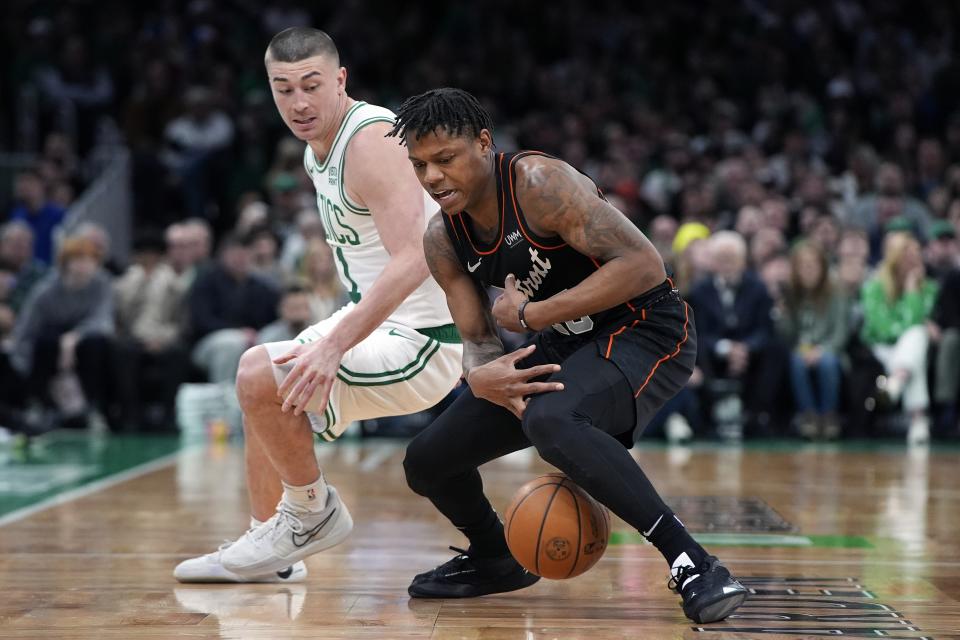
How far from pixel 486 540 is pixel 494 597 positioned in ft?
0.63

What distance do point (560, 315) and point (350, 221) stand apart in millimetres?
941

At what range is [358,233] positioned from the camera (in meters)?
4.51

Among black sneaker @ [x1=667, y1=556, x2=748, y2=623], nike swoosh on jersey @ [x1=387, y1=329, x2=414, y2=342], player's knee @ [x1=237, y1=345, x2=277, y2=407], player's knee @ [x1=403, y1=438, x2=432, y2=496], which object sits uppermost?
nike swoosh on jersey @ [x1=387, y1=329, x2=414, y2=342]

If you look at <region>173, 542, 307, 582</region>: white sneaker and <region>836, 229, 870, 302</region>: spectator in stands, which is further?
<region>836, 229, 870, 302</region>: spectator in stands

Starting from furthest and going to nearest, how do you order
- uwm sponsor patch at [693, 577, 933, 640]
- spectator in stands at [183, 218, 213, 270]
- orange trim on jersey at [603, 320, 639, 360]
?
spectator in stands at [183, 218, 213, 270] < orange trim on jersey at [603, 320, 639, 360] < uwm sponsor patch at [693, 577, 933, 640]

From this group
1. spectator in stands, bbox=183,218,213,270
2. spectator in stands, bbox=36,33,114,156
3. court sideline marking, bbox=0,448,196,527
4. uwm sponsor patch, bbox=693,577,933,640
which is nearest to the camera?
uwm sponsor patch, bbox=693,577,933,640

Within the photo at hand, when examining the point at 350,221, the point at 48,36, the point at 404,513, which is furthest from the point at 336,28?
the point at 350,221

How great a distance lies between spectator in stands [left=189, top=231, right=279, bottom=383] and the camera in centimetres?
1055

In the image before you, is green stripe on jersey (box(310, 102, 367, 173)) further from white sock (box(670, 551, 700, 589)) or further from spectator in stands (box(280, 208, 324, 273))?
spectator in stands (box(280, 208, 324, 273))

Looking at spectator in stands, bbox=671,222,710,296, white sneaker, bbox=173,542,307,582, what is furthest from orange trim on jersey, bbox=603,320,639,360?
spectator in stands, bbox=671,222,710,296

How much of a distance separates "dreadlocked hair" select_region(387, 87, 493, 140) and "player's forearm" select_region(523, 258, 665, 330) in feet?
1.78

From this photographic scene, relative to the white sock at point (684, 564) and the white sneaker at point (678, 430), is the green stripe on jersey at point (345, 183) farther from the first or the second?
the white sneaker at point (678, 430)

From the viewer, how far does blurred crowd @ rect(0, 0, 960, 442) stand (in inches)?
406

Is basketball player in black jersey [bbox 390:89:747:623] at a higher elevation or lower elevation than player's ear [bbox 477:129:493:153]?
lower
